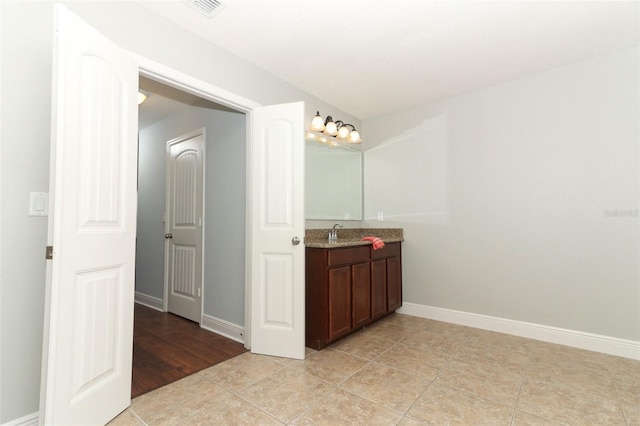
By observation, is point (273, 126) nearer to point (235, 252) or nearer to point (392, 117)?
point (235, 252)

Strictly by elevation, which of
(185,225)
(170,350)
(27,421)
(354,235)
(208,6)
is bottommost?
(170,350)

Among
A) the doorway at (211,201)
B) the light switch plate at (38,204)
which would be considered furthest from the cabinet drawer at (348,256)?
the light switch plate at (38,204)

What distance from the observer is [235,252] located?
302cm

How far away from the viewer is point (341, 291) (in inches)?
107

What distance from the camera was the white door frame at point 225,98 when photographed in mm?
2055

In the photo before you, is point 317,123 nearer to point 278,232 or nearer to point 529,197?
point 278,232

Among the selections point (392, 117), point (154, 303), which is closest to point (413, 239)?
point (392, 117)

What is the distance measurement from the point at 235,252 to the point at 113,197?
1.46 metres

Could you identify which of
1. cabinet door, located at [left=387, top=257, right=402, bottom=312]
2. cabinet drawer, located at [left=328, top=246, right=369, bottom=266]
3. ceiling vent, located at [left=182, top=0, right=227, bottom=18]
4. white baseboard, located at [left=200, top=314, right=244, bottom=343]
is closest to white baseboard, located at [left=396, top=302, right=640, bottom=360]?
cabinet door, located at [left=387, top=257, right=402, bottom=312]

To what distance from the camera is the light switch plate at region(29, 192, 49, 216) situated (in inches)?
61.9

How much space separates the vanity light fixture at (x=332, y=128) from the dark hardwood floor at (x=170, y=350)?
231 cm

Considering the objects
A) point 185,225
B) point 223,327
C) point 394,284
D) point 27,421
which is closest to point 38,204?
point 27,421

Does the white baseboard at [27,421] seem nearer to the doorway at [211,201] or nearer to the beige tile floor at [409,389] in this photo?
the beige tile floor at [409,389]

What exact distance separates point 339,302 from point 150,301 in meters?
2.90
